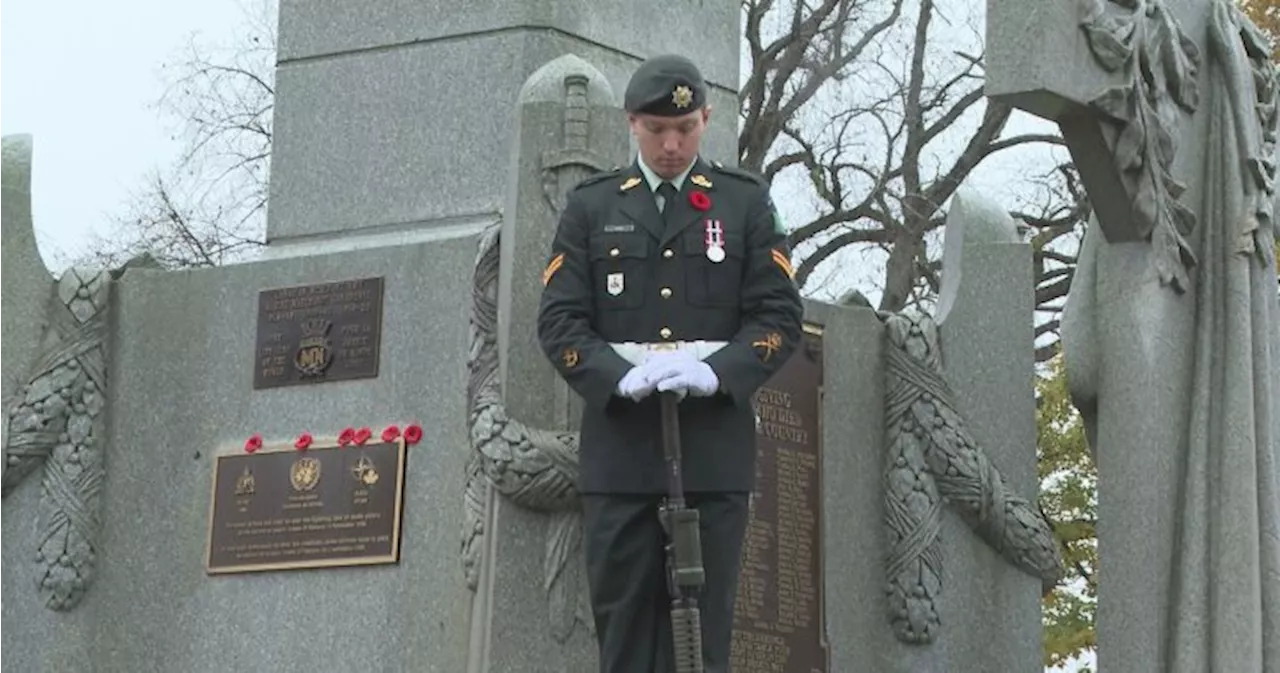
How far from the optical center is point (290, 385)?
1056 centimetres

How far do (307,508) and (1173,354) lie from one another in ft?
9.55

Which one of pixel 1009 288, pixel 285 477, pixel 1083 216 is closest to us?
pixel 285 477

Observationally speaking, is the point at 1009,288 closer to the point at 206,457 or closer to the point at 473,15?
the point at 473,15

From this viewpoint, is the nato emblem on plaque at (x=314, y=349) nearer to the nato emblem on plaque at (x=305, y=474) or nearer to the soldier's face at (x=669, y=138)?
the nato emblem on plaque at (x=305, y=474)

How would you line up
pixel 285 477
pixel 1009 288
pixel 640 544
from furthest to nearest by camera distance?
pixel 1009 288, pixel 285 477, pixel 640 544

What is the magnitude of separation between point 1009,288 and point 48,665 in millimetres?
3827

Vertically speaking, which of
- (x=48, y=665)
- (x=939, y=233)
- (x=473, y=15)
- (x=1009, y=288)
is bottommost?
(x=48, y=665)

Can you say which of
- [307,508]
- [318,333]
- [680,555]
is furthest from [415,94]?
[680,555]

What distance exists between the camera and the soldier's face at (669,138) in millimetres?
8344

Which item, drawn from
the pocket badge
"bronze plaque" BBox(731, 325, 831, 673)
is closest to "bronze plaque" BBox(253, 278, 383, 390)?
"bronze plaque" BBox(731, 325, 831, 673)

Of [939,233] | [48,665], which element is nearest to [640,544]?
[48,665]

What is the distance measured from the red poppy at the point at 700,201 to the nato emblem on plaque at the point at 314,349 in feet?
7.90

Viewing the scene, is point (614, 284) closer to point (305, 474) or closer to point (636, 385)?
point (636, 385)

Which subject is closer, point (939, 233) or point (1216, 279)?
point (1216, 279)
